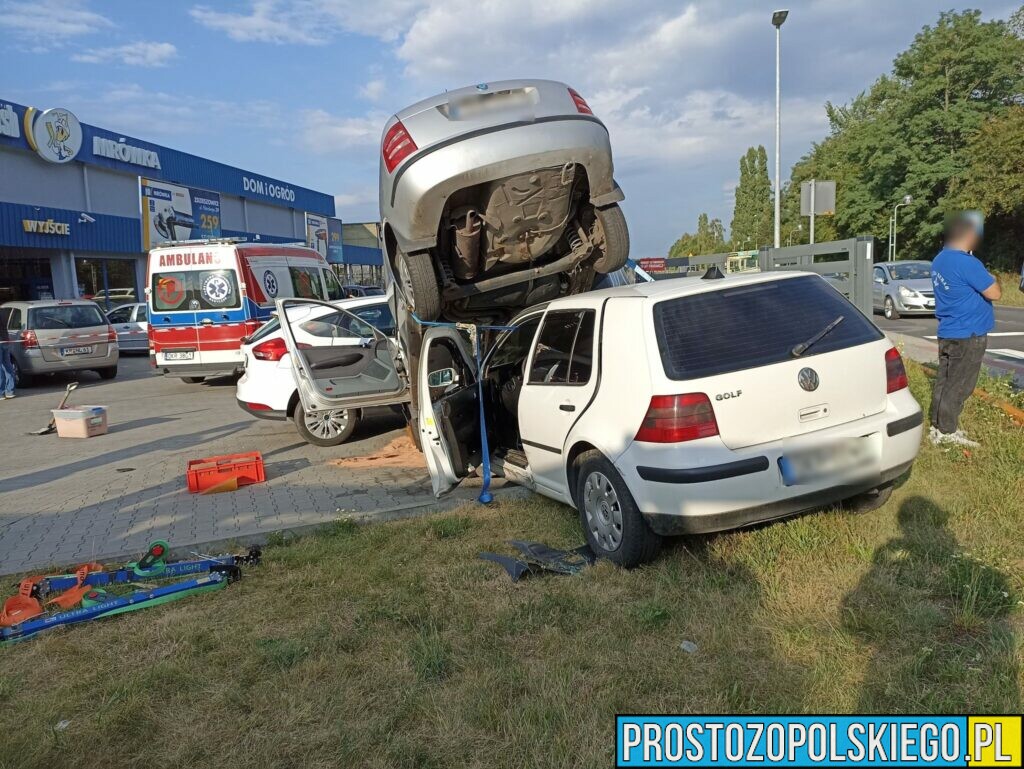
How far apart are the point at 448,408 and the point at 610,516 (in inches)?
81.0

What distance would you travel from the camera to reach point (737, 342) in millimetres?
4098

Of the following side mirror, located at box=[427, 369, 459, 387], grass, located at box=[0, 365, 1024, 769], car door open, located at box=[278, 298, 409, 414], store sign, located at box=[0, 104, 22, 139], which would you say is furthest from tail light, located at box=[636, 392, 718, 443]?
store sign, located at box=[0, 104, 22, 139]

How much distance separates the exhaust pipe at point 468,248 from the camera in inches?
229

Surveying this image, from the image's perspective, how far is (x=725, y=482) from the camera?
3838mm

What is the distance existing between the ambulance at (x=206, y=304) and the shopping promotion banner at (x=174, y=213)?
1507cm

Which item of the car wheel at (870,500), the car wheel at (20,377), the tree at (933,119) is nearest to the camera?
the car wheel at (870,500)

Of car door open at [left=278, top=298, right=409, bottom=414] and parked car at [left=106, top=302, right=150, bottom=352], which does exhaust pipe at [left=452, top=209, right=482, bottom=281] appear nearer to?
car door open at [left=278, top=298, right=409, bottom=414]

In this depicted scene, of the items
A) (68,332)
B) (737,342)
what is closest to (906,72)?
(68,332)

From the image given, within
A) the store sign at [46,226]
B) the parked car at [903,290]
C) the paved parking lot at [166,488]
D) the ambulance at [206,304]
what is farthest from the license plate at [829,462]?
the store sign at [46,226]

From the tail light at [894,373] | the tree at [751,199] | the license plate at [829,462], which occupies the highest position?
the tree at [751,199]

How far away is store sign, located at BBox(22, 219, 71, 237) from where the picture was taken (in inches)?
915

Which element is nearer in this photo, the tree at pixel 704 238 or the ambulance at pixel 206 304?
the ambulance at pixel 206 304

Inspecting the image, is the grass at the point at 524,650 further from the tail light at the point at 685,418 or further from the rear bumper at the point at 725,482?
the tail light at the point at 685,418

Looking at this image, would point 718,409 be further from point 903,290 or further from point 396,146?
Result: point 903,290
